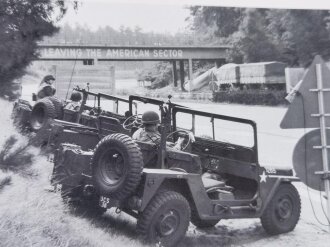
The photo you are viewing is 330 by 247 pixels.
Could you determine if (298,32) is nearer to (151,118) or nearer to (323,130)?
(323,130)

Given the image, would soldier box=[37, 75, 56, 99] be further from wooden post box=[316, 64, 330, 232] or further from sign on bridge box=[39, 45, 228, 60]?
wooden post box=[316, 64, 330, 232]

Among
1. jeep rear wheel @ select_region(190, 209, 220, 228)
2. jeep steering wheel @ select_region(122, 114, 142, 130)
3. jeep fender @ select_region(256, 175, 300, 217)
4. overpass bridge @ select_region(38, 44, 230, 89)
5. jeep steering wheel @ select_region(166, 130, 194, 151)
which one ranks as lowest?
jeep rear wheel @ select_region(190, 209, 220, 228)

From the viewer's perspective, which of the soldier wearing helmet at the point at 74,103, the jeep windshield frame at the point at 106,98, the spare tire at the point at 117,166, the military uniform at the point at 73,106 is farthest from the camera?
the military uniform at the point at 73,106

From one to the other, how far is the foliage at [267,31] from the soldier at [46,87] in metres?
1.49

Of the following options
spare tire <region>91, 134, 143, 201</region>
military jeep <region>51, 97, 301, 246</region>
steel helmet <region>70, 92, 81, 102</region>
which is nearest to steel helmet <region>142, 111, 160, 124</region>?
military jeep <region>51, 97, 301, 246</region>

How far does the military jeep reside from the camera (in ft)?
13.2

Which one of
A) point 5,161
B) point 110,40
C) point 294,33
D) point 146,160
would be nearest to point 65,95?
point 110,40

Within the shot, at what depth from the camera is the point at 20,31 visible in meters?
2.76

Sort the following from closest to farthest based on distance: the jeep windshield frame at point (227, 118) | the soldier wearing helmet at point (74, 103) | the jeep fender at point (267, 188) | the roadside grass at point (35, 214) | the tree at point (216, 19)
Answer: the roadside grass at point (35, 214) < the jeep windshield frame at point (227, 118) < the jeep fender at point (267, 188) < the tree at point (216, 19) < the soldier wearing helmet at point (74, 103)

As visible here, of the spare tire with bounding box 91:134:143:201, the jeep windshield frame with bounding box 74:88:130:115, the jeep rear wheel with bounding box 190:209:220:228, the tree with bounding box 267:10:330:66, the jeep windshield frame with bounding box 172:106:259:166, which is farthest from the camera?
the jeep windshield frame with bounding box 74:88:130:115

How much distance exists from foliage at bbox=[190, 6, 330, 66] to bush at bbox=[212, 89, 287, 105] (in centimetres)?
33

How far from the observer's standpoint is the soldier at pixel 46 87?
438cm

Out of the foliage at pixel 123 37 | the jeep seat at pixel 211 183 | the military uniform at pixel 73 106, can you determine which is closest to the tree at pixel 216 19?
the foliage at pixel 123 37

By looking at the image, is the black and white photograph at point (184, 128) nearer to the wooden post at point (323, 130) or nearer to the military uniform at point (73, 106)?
the wooden post at point (323, 130)
